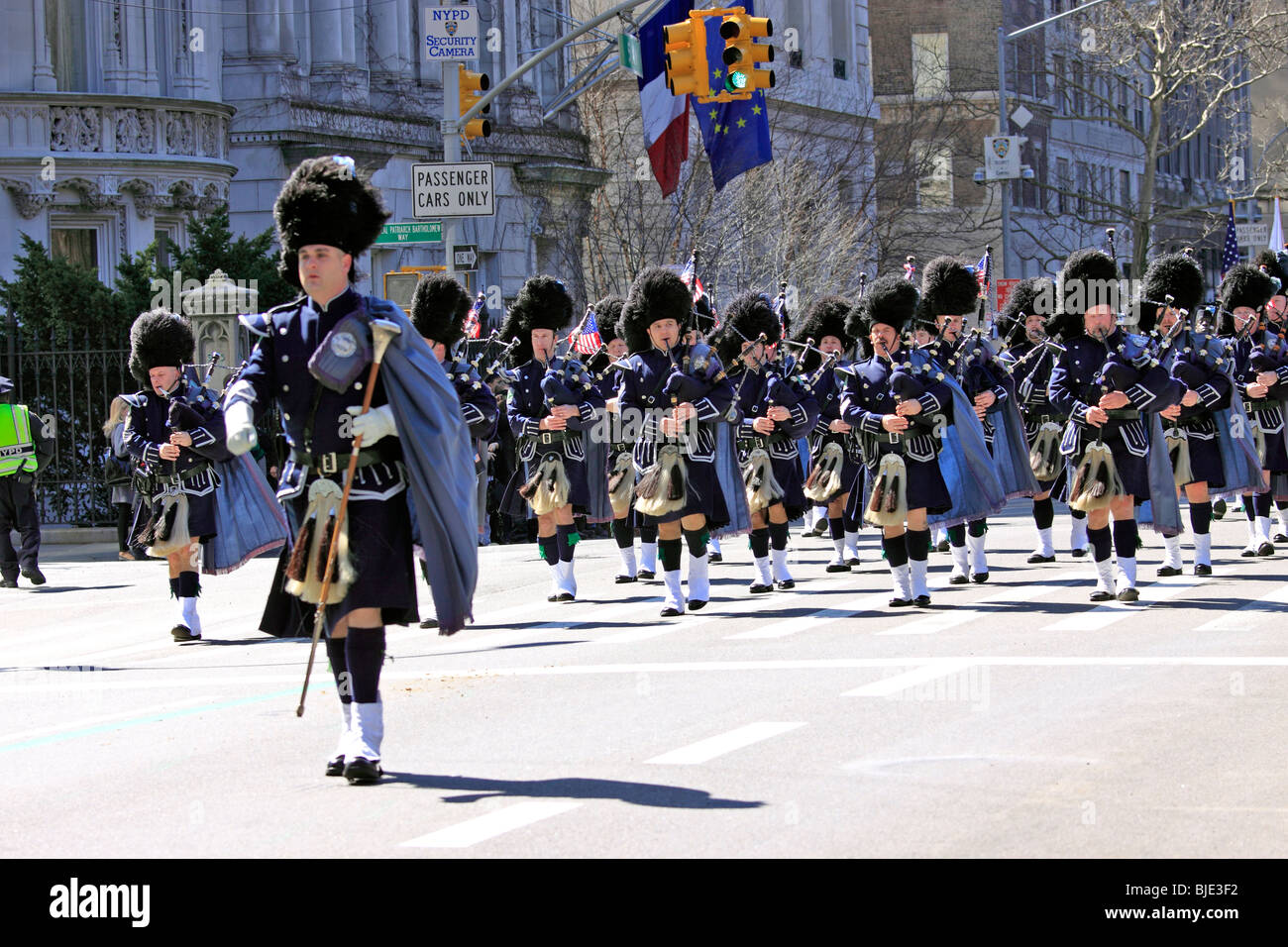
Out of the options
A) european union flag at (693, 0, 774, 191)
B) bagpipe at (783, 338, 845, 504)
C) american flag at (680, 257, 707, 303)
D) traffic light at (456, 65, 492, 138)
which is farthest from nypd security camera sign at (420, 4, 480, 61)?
european union flag at (693, 0, 774, 191)

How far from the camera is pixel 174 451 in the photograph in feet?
44.5

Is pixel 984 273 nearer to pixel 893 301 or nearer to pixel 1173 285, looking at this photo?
pixel 1173 285

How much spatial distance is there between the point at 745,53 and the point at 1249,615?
11358 mm

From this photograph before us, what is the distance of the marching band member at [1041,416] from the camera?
1698 cm

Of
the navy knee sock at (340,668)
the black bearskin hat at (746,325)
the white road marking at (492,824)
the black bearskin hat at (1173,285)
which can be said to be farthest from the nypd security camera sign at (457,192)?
the white road marking at (492,824)

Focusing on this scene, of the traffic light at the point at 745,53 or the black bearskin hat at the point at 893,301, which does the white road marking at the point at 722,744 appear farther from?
the traffic light at the point at 745,53

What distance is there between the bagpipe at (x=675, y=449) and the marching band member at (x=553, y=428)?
1.84 metres

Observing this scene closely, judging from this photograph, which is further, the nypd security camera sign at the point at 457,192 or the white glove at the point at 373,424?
the nypd security camera sign at the point at 457,192

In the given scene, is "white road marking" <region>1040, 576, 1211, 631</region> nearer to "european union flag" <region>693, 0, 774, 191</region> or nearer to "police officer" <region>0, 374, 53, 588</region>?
"police officer" <region>0, 374, 53, 588</region>

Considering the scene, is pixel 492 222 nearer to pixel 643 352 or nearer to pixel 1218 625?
pixel 643 352

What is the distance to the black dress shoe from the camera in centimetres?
783

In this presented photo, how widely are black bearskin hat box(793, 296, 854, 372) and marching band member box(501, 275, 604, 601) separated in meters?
3.14

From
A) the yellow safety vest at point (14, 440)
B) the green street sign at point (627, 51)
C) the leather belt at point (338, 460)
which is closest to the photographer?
the leather belt at point (338, 460)
